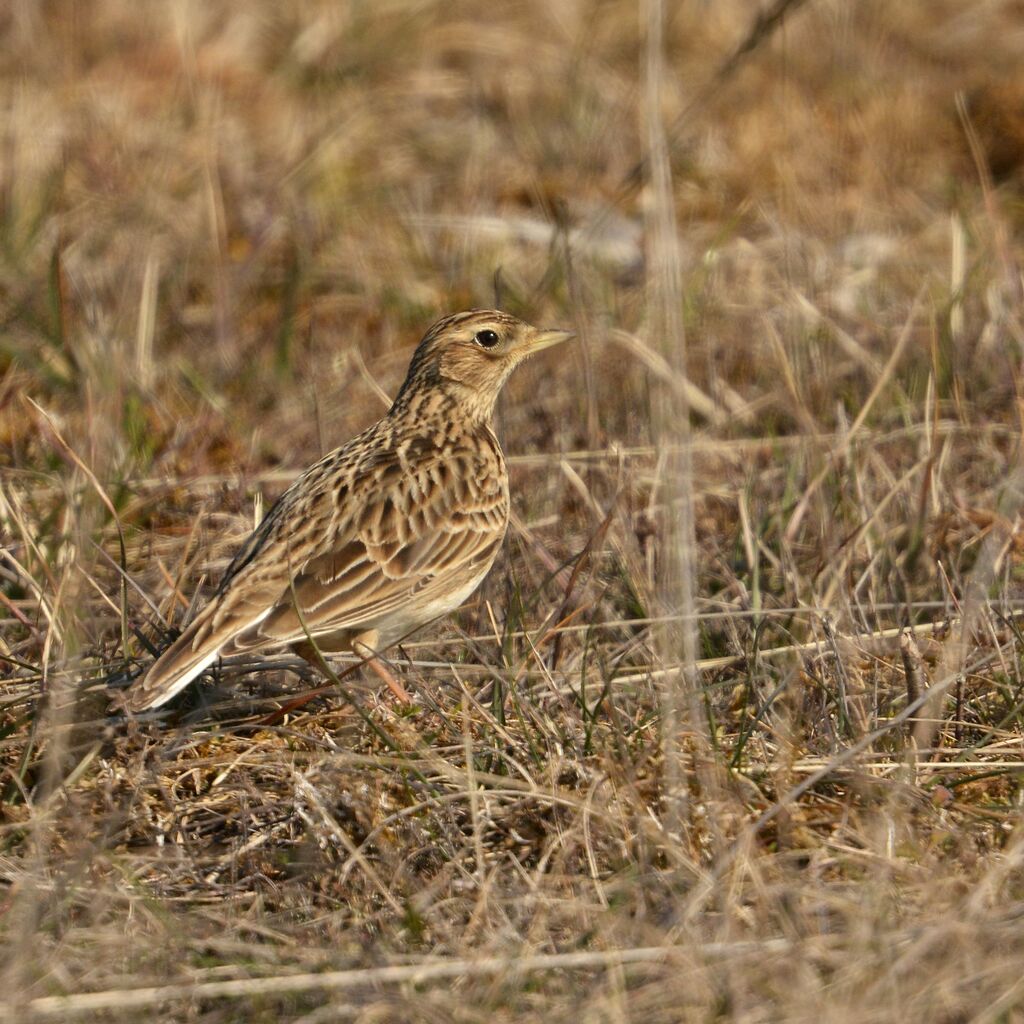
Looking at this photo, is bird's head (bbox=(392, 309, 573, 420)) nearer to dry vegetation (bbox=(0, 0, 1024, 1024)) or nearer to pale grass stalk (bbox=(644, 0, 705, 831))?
dry vegetation (bbox=(0, 0, 1024, 1024))

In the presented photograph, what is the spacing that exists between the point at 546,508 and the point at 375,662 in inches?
57.1

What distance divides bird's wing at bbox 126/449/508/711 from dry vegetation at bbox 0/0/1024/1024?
22 cm

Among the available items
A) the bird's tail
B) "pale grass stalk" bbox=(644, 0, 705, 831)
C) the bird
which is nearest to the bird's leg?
the bird

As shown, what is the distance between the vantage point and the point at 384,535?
15.0 ft

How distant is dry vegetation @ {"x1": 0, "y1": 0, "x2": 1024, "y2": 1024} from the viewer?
3.25 metres

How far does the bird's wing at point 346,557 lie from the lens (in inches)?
161

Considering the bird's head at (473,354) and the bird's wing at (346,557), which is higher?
the bird's head at (473,354)

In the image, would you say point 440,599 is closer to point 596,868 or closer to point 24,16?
point 596,868

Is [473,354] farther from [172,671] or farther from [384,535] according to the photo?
[172,671]

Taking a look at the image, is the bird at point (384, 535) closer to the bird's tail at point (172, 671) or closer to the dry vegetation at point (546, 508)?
the bird's tail at point (172, 671)

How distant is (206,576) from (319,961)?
2179 mm

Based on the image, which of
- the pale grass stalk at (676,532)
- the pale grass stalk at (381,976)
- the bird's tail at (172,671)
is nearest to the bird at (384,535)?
the bird's tail at (172,671)

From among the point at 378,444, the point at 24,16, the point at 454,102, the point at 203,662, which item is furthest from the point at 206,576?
the point at 24,16

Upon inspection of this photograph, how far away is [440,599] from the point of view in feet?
15.1
